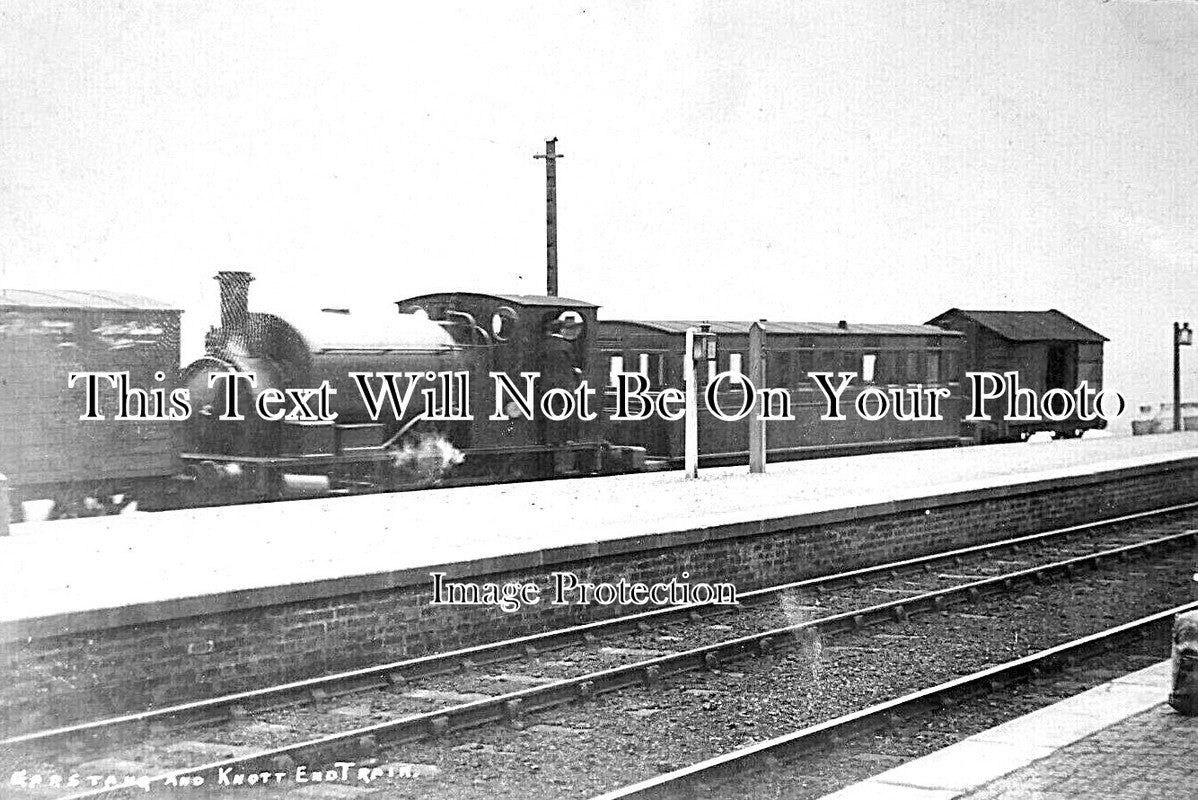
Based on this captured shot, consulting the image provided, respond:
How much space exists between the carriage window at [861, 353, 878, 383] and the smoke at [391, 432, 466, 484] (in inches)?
281

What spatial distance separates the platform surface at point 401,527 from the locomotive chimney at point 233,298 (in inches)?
77.5

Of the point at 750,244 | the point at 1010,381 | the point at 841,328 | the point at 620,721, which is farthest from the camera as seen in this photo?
the point at 1010,381

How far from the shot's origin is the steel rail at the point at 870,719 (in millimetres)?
5219

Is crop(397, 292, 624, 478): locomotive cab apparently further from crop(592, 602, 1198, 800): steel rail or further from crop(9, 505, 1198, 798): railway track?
crop(592, 602, 1198, 800): steel rail

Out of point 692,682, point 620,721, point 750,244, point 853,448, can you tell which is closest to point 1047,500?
point 853,448

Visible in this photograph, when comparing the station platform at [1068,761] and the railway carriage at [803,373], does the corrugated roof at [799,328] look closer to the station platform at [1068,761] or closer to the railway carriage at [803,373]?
the railway carriage at [803,373]

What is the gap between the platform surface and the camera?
7.26 metres

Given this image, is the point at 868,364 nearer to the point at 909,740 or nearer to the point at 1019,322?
the point at 1019,322

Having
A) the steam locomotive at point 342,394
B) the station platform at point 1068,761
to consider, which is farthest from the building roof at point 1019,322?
the station platform at point 1068,761

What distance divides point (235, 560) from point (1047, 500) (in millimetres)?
9523

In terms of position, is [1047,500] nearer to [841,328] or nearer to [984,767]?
[841,328]

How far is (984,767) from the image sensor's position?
491 centimetres
